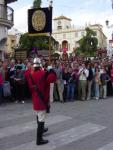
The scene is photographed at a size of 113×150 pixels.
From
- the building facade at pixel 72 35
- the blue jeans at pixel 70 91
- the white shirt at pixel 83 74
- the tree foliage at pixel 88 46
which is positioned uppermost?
the building facade at pixel 72 35

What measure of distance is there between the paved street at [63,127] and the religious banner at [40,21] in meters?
3.86

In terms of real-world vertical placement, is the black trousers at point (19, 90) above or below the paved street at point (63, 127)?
above

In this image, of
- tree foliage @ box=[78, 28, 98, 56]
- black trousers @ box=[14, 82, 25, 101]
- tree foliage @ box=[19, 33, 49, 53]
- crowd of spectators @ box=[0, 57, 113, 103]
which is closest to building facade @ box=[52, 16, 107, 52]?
tree foliage @ box=[78, 28, 98, 56]

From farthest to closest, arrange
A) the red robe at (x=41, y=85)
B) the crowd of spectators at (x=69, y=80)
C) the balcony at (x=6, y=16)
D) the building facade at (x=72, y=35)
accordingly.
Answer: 1. the building facade at (x=72, y=35)
2. the balcony at (x=6, y=16)
3. the crowd of spectators at (x=69, y=80)
4. the red robe at (x=41, y=85)

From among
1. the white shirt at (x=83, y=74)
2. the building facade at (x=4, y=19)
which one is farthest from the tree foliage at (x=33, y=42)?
the white shirt at (x=83, y=74)

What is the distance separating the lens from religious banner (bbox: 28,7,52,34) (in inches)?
687

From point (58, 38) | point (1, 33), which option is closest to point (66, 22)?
point (58, 38)

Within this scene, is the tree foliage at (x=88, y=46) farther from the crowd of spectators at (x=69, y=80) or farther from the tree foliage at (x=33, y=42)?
the crowd of spectators at (x=69, y=80)

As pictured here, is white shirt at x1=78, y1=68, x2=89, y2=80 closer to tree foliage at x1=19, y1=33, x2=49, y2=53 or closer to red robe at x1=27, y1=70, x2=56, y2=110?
red robe at x1=27, y1=70, x2=56, y2=110

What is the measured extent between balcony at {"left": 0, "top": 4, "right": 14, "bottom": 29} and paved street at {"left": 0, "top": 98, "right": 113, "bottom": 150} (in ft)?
62.9

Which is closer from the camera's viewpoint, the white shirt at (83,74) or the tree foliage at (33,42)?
the white shirt at (83,74)

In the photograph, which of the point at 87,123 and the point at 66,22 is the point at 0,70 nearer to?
the point at 87,123

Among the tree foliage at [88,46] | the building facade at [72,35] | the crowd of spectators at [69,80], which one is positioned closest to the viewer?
the crowd of spectators at [69,80]

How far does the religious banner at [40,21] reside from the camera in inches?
687
